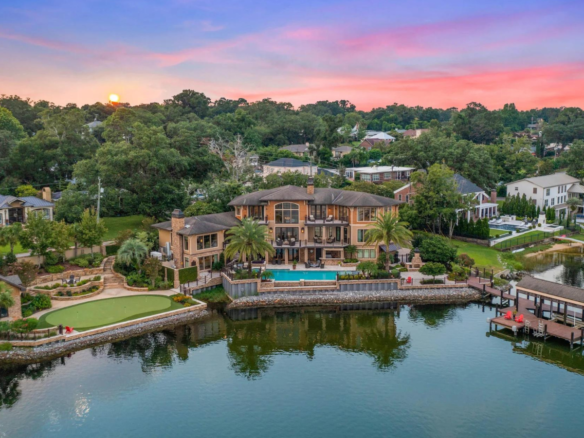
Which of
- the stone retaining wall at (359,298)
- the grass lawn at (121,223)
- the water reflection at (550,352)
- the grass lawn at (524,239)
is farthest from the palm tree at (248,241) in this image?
the grass lawn at (524,239)

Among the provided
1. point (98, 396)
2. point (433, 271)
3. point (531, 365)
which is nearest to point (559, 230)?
point (433, 271)

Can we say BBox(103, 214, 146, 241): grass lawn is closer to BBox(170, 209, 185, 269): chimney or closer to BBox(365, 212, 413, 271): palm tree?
BBox(170, 209, 185, 269): chimney

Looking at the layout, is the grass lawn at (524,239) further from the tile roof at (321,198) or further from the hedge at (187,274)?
the hedge at (187,274)

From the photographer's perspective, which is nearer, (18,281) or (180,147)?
(18,281)

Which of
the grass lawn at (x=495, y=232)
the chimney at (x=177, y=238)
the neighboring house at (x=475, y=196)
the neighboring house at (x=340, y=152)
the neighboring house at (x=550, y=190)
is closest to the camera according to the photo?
the chimney at (x=177, y=238)

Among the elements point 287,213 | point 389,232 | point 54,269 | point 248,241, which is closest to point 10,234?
point 54,269

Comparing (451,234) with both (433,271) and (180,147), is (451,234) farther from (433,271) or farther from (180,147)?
(180,147)
